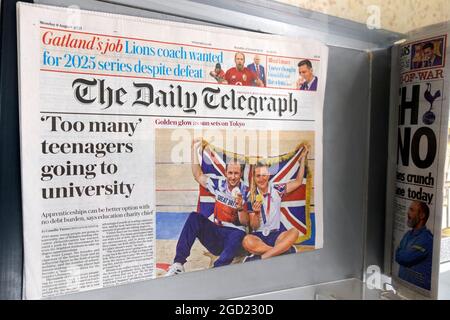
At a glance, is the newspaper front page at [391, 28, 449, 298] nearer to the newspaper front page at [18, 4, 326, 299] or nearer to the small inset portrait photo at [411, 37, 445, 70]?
the small inset portrait photo at [411, 37, 445, 70]

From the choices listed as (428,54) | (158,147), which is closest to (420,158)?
(428,54)

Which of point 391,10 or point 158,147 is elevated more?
point 391,10

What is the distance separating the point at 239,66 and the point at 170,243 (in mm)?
235

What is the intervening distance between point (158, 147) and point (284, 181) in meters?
0.18

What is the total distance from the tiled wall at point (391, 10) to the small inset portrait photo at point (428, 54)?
4 cm

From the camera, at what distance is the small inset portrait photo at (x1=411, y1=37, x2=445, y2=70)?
500 mm

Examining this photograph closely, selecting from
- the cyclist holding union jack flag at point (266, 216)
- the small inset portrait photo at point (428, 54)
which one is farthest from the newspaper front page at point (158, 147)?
the small inset portrait photo at point (428, 54)

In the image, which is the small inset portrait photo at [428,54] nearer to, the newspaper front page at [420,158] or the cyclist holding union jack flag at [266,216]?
the newspaper front page at [420,158]

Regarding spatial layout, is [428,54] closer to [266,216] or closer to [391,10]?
[391,10]

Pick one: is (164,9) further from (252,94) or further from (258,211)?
(258,211)

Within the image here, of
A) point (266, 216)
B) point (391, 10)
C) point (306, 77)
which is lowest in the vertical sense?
point (266, 216)

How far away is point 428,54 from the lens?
513 millimetres

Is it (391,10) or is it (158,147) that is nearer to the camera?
(158,147)

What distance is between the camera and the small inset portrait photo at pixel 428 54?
50cm
